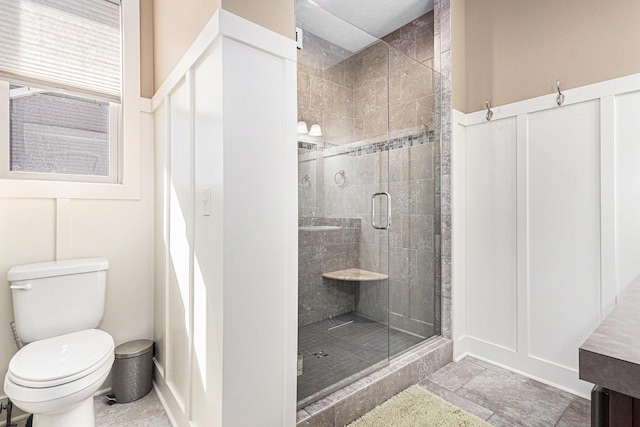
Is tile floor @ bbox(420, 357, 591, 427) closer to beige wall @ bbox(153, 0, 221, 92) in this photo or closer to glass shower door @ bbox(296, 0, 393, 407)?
glass shower door @ bbox(296, 0, 393, 407)

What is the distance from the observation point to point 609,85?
1.82 meters

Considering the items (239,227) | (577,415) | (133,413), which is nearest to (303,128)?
(239,227)

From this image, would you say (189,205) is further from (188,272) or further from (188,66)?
(188,66)

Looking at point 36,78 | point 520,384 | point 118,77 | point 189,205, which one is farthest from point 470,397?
point 36,78

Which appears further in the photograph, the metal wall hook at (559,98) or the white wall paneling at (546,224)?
the metal wall hook at (559,98)

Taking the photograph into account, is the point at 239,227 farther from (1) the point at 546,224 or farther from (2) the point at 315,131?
(1) the point at 546,224

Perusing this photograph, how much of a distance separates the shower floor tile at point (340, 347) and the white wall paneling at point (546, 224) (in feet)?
1.92

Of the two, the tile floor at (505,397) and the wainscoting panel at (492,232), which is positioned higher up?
the wainscoting panel at (492,232)

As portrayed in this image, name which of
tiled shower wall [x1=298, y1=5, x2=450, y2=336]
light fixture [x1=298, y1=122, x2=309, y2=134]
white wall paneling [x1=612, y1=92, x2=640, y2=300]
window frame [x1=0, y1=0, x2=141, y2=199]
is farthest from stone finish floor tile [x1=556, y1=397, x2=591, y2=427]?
window frame [x1=0, y1=0, x2=141, y2=199]

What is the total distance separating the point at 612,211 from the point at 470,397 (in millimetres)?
1400

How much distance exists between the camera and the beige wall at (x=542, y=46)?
183cm

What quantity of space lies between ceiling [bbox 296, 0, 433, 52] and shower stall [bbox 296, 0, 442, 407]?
0.6 inches

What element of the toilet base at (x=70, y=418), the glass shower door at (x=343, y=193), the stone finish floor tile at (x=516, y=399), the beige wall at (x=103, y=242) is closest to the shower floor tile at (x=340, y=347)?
the glass shower door at (x=343, y=193)

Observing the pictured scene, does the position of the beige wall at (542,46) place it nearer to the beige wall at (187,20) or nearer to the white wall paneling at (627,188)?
the white wall paneling at (627,188)
